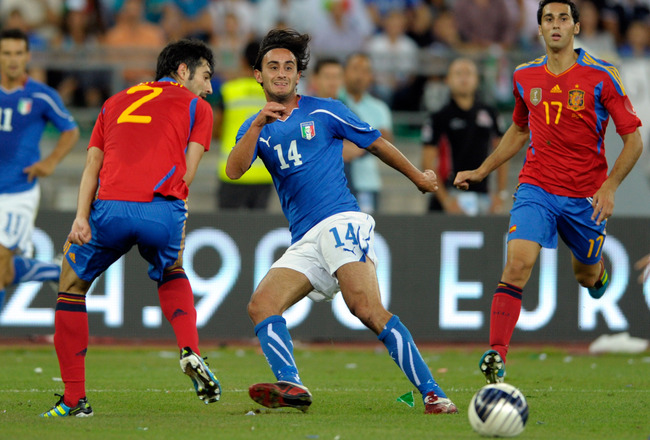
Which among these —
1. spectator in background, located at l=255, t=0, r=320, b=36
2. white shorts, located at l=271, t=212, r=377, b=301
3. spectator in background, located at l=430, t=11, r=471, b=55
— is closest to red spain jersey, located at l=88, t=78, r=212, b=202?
white shorts, located at l=271, t=212, r=377, b=301

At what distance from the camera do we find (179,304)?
6590 mm

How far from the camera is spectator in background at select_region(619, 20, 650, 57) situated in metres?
15.0

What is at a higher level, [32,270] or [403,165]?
[403,165]

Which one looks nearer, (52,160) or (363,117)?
(52,160)

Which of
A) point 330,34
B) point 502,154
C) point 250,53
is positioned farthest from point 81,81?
point 502,154

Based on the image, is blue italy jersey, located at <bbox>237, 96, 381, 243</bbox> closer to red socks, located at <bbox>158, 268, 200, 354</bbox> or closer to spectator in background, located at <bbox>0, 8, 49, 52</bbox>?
red socks, located at <bbox>158, 268, 200, 354</bbox>

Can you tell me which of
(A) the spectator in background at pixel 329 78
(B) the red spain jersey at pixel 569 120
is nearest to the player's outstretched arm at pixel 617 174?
(B) the red spain jersey at pixel 569 120

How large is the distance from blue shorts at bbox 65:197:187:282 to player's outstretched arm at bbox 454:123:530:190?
7.34ft

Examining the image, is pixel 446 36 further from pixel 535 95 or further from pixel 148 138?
pixel 148 138

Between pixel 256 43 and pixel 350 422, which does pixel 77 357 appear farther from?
pixel 256 43

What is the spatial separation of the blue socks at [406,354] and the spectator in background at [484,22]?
9337mm

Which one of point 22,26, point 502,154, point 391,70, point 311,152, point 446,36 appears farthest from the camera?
point 446,36

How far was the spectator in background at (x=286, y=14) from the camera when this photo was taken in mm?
14680

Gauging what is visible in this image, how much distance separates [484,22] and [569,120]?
25.7ft
